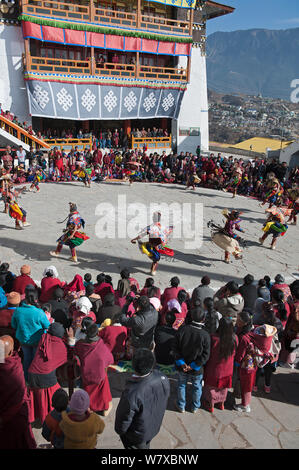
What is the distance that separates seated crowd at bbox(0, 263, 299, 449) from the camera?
10.6 feet

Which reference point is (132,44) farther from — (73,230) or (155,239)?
(155,239)

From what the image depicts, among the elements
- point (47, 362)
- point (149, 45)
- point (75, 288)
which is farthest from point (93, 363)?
point (149, 45)

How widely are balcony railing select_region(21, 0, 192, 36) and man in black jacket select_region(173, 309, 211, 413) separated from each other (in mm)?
19195

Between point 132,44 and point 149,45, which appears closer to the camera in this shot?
point 132,44

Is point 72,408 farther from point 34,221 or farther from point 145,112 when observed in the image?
point 145,112

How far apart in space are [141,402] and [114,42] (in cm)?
2188

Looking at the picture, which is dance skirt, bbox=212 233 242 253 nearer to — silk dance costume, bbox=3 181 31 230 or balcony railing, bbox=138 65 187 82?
silk dance costume, bbox=3 181 31 230

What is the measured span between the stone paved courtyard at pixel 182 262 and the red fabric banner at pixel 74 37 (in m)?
8.64

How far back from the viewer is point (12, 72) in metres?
19.4

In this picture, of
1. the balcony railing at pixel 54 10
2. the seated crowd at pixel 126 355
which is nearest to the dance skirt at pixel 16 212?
the seated crowd at pixel 126 355

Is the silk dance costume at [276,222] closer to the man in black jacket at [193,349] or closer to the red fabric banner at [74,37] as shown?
the man in black jacket at [193,349]

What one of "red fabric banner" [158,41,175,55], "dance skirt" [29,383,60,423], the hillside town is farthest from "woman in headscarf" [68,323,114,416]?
the hillside town

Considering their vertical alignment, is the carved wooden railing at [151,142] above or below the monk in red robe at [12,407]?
above

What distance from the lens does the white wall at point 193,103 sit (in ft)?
82.8
